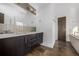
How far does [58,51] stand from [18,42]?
797mm

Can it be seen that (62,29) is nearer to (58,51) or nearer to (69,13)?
(69,13)

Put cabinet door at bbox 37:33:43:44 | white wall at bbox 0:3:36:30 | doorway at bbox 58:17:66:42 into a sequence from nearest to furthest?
white wall at bbox 0:3:36:30 < doorway at bbox 58:17:66:42 < cabinet door at bbox 37:33:43:44

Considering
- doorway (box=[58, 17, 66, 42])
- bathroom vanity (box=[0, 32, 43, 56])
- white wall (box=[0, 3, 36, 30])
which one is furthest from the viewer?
doorway (box=[58, 17, 66, 42])

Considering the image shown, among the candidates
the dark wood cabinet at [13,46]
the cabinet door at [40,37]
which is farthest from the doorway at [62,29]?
the dark wood cabinet at [13,46]

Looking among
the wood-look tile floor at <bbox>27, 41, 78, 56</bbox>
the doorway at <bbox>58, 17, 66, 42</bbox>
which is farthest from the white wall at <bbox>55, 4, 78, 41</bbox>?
the wood-look tile floor at <bbox>27, 41, 78, 56</bbox>

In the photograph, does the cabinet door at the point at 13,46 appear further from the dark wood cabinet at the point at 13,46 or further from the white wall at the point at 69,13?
the white wall at the point at 69,13

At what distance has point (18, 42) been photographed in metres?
2.00

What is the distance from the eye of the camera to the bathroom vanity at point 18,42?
172cm

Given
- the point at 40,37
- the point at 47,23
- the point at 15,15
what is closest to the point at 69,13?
the point at 47,23

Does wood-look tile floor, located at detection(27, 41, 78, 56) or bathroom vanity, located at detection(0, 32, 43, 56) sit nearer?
bathroom vanity, located at detection(0, 32, 43, 56)

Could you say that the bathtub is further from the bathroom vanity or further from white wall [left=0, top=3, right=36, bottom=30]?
white wall [left=0, top=3, right=36, bottom=30]

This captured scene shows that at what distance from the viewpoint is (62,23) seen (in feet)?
6.96

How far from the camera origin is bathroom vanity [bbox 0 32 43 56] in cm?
172

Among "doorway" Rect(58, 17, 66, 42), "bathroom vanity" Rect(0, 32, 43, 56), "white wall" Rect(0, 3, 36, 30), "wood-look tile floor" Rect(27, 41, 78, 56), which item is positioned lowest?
"wood-look tile floor" Rect(27, 41, 78, 56)
